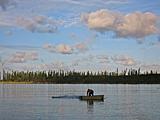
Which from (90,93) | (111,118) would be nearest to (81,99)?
(90,93)

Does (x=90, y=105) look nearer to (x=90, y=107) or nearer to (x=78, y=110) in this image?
(x=90, y=107)

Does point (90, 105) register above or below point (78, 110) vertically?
above

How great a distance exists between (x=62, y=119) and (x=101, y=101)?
3594 cm

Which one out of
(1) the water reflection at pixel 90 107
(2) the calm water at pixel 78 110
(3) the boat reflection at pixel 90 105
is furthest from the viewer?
(3) the boat reflection at pixel 90 105

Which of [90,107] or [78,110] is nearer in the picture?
[78,110]

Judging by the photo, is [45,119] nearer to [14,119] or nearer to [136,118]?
[14,119]

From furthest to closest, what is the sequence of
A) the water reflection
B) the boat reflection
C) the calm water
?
the boat reflection, the water reflection, the calm water

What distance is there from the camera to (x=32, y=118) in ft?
169

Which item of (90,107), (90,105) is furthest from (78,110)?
→ (90,105)

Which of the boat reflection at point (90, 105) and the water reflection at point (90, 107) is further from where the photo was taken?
the boat reflection at point (90, 105)

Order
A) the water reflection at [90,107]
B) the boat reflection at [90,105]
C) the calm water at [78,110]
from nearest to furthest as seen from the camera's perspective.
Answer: the calm water at [78,110] < the water reflection at [90,107] < the boat reflection at [90,105]

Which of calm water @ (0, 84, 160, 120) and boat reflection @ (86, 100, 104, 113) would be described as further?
boat reflection @ (86, 100, 104, 113)

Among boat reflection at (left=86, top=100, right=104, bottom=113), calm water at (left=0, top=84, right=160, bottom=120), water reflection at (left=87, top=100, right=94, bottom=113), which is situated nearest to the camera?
calm water at (left=0, top=84, right=160, bottom=120)

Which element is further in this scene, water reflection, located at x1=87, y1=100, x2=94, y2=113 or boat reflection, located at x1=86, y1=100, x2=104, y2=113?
boat reflection, located at x1=86, y1=100, x2=104, y2=113
